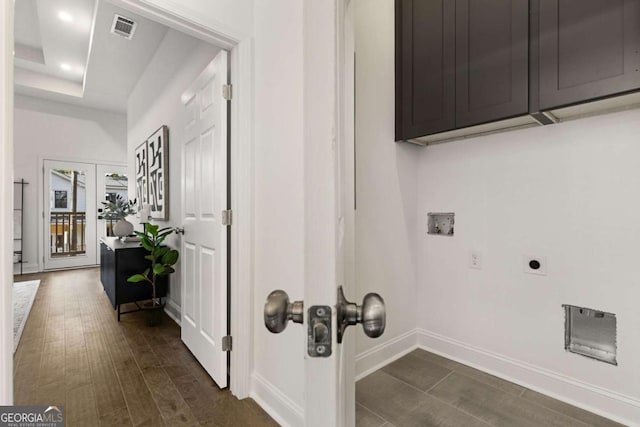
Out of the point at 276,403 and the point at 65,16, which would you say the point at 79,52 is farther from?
the point at 276,403

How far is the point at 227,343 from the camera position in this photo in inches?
70.6

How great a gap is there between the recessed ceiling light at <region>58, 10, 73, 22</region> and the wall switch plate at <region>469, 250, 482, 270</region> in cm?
468

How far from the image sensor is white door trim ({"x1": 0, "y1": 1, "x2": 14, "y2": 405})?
0.84m

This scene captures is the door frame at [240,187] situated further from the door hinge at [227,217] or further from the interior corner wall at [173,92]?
the interior corner wall at [173,92]

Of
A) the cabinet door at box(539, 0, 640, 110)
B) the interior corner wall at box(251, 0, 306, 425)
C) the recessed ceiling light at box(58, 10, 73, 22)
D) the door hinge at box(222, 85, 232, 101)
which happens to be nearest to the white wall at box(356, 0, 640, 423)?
the cabinet door at box(539, 0, 640, 110)

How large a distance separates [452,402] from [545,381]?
59 centimetres

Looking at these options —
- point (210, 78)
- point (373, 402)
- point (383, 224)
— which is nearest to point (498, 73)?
point (383, 224)

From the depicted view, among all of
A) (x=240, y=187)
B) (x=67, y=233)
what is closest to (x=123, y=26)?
(x=240, y=187)

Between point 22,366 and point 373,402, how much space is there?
243cm

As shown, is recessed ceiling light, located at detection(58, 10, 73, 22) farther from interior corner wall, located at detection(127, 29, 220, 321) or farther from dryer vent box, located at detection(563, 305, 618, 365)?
dryer vent box, located at detection(563, 305, 618, 365)

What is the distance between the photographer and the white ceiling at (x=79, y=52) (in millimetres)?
3096

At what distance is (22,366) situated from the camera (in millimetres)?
2027

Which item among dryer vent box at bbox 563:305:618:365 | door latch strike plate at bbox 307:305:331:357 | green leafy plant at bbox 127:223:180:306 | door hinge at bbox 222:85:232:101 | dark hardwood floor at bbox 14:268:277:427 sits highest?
door hinge at bbox 222:85:232:101

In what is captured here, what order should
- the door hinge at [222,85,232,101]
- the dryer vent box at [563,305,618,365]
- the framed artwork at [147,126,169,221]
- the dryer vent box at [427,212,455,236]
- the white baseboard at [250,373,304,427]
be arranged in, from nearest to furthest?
the white baseboard at [250,373,304,427]
the dryer vent box at [563,305,618,365]
the door hinge at [222,85,232,101]
the dryer vent box at [427,212,455,236]
the framed artwork at [147,126,169,221]
